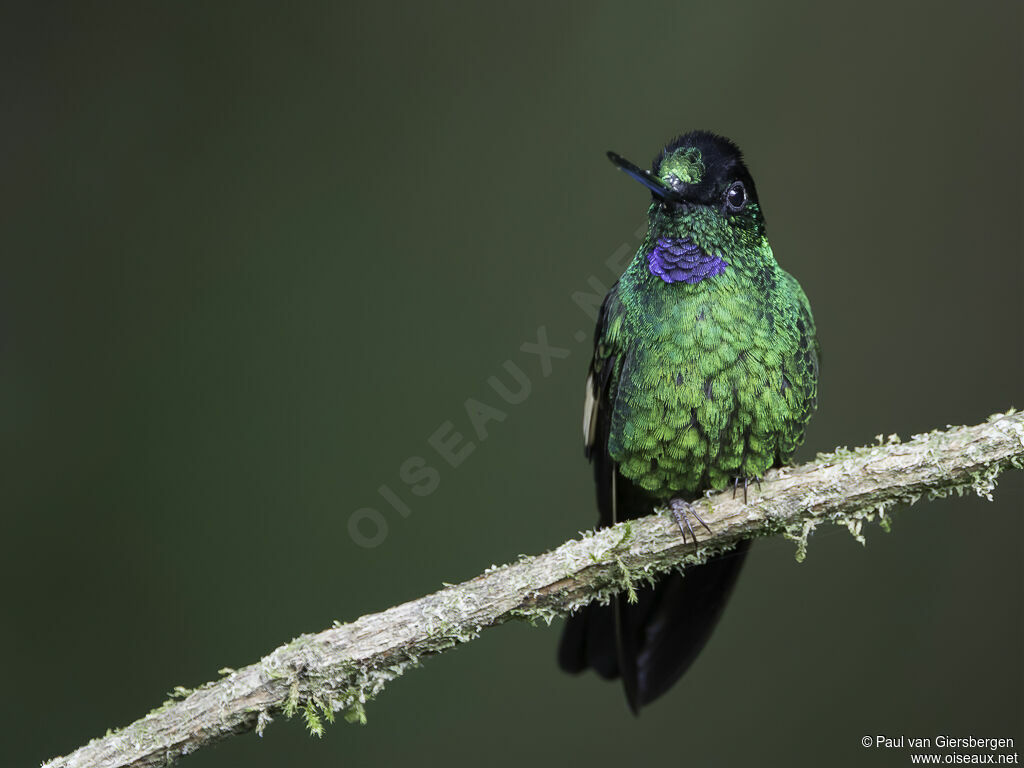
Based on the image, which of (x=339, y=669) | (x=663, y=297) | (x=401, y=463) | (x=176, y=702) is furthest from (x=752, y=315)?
(x=401, y=463)

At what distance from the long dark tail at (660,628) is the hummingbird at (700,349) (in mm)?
342

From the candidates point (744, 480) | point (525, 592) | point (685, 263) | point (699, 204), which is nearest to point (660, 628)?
point (744, 480)

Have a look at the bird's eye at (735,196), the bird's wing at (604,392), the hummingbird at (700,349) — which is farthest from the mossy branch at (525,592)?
the bird's eye at (735,196)

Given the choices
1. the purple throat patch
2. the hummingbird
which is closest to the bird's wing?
the hummingbird

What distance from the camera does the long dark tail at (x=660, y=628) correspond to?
8.18ft

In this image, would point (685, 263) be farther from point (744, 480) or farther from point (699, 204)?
point (744, 480)

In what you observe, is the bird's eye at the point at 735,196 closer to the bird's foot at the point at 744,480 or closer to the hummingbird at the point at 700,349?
the hummingbird at the point at 700,349

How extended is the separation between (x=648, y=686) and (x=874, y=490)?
98 cm

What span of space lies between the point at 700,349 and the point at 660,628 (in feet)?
2.95

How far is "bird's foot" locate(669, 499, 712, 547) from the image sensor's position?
2.01 metres

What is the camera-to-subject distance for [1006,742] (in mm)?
3121

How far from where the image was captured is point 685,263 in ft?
7.09

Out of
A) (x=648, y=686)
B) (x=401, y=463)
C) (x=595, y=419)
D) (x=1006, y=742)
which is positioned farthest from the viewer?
(x=401, y=463)

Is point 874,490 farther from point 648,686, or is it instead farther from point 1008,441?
point 648,686
